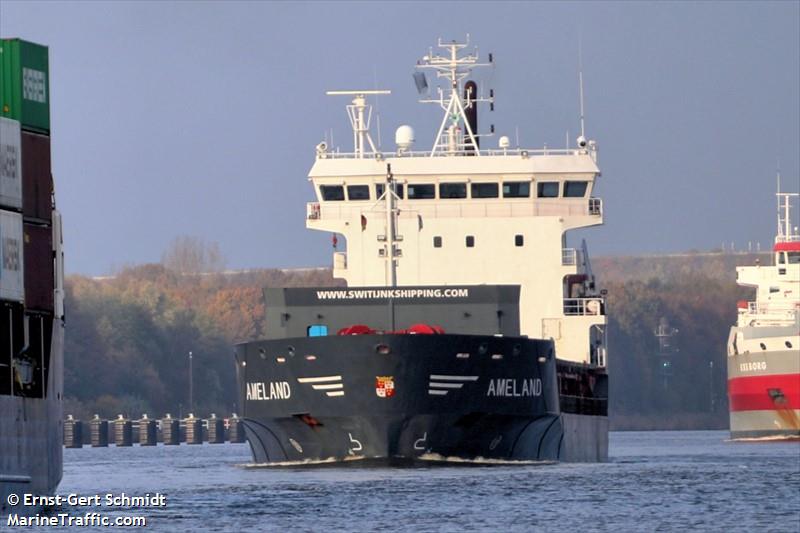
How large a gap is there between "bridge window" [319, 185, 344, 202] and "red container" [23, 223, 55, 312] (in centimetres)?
1593

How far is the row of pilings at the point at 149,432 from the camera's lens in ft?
333

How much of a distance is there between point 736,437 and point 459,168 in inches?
1727

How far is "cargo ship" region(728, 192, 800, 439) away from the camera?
91.1 metres

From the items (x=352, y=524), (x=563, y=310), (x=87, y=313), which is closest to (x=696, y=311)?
(x=87, y=313)

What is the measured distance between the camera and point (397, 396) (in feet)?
146

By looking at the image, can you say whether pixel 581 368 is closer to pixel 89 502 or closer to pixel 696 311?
pixel 89 502

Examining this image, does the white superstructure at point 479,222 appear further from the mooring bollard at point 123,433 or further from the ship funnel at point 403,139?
the mooring bollard at point 123,433

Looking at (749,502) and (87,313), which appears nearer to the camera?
(749,502)

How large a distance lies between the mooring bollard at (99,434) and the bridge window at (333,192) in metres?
48.6

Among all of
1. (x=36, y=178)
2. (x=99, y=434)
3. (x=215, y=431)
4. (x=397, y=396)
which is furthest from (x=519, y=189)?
(x=215, y=431)

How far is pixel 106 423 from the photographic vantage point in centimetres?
10262

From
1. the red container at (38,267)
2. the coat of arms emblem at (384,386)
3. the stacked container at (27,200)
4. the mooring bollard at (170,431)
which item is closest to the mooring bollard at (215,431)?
the mooring bollard at (170,431)

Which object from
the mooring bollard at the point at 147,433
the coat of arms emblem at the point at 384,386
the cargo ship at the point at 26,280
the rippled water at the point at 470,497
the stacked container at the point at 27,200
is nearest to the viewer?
the rippled water at the point at 470,497

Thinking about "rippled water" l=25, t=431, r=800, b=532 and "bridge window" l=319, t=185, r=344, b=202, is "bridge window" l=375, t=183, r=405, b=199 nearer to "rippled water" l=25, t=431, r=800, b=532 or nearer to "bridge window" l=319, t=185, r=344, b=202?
"bridge window" l=319, t=185, r=344, b=202
